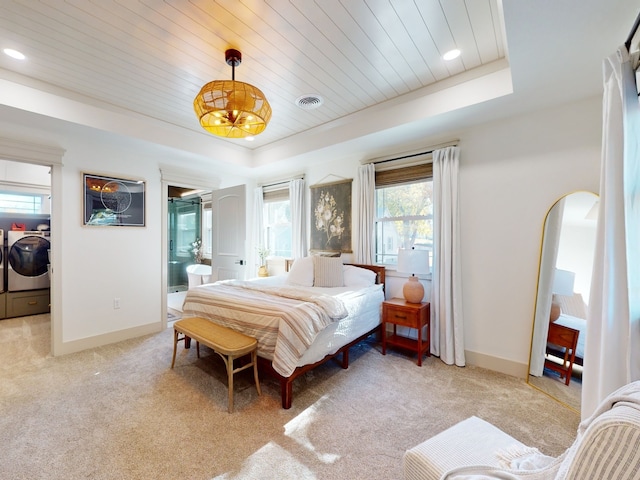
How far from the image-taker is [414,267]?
2.90 m

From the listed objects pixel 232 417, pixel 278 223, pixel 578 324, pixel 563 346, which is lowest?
pixel 232 417

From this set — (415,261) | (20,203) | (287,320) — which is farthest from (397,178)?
(20,203)

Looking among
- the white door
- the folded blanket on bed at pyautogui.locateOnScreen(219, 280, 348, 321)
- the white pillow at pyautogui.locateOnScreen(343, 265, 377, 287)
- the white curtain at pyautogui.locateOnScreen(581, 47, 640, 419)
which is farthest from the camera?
the white door

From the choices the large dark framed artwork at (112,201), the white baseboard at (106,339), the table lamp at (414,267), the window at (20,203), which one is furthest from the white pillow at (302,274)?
the window at (20,203)

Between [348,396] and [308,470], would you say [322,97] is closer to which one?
[348,396]

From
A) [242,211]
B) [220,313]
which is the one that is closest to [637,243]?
[220,313]

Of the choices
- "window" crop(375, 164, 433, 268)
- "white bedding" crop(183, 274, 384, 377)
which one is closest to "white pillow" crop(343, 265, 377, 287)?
"white bedding" crop(183, 274, 384, 377)

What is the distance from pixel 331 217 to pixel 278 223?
1.20 m

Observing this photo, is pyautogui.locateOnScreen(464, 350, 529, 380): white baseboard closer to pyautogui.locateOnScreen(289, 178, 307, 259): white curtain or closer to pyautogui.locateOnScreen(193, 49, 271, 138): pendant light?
pyautogui.locateOnScreen(289, 178, 307, 259): white curtain

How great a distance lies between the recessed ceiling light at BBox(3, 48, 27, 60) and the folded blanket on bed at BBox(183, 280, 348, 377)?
91.4 inches

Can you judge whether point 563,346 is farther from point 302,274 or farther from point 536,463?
point 302,274

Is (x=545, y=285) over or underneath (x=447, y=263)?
underneath

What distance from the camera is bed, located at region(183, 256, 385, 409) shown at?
2.08 metres

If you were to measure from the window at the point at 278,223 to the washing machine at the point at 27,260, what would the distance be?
12.1ft
